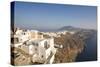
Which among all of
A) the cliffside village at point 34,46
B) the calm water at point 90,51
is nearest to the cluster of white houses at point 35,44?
the cliffside village at point 34,46

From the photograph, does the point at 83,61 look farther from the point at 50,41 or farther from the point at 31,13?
the point at 31,13

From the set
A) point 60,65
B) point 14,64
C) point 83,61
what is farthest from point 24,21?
point 83,61

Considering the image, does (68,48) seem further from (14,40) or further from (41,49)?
(14,40)

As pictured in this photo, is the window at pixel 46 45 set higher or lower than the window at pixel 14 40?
lower

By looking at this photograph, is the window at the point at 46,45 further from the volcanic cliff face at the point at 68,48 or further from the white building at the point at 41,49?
the volcanic cliff face at the point at 68,48

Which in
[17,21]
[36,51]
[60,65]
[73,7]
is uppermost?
[73,7]

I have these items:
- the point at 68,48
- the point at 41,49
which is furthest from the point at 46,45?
the point at 68,48
